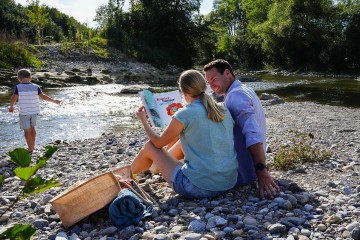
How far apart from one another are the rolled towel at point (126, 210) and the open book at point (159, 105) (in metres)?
1.68

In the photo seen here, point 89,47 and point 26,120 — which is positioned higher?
point 89,47

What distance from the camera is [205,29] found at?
4684cm

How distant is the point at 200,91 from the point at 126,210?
145cm

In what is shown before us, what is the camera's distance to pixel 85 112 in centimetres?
1510

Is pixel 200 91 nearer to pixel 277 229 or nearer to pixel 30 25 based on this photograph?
pixel 277 229

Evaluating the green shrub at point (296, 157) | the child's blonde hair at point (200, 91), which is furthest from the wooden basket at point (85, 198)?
the green shrub at point (296, 157)

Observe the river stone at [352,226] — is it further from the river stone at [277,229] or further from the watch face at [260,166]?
the watch face at [260,166]

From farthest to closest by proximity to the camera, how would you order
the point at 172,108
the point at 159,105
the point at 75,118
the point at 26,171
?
the point at 75,118, the point at 172,108, the point at 159,105, the point at 26,171

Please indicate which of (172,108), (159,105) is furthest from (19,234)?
(172,108)

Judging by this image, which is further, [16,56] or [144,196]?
[16,56]

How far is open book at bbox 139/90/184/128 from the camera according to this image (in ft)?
18.0

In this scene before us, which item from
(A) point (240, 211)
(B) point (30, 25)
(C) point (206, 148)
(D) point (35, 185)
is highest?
(B) point (30, 25)

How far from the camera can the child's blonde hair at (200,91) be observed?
4168mm

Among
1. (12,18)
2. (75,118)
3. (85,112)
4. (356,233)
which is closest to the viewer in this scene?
(356,233)
